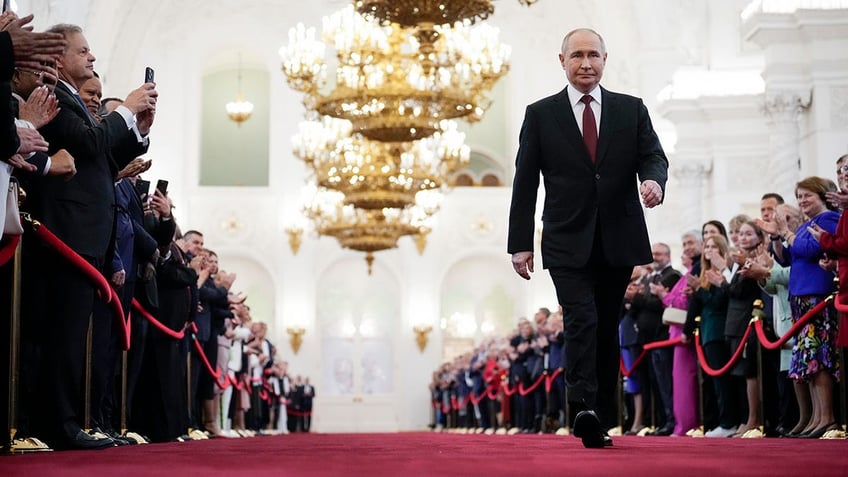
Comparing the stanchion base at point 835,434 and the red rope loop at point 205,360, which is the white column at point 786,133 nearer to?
the red rope loop at point 205,360

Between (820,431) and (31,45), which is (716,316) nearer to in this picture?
(820,431)

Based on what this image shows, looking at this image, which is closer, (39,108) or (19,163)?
(19,163)

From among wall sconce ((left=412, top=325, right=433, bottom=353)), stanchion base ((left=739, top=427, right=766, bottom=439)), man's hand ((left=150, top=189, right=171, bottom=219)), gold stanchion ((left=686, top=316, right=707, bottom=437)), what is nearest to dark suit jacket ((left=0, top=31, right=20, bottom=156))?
man's hand ((left=150, top=189, right=171, bottom=219))

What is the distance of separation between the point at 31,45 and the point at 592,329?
2.57 meters

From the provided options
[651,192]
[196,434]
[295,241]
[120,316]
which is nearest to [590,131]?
[651,192]

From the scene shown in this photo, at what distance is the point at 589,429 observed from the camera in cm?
545

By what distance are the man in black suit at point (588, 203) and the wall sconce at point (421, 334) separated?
26090 millimetres

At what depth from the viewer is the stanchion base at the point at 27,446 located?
17.7 ft

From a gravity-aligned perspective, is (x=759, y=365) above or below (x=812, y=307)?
below

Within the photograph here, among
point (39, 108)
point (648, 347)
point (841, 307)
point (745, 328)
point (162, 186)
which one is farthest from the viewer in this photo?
point (648, 347)

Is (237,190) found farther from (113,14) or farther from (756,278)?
(756,278)

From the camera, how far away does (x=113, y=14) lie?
25578 mm

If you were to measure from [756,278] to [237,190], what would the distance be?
2374 centimetres

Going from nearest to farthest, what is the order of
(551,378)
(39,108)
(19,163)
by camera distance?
(19,163) < (39,108) < (551,378)
